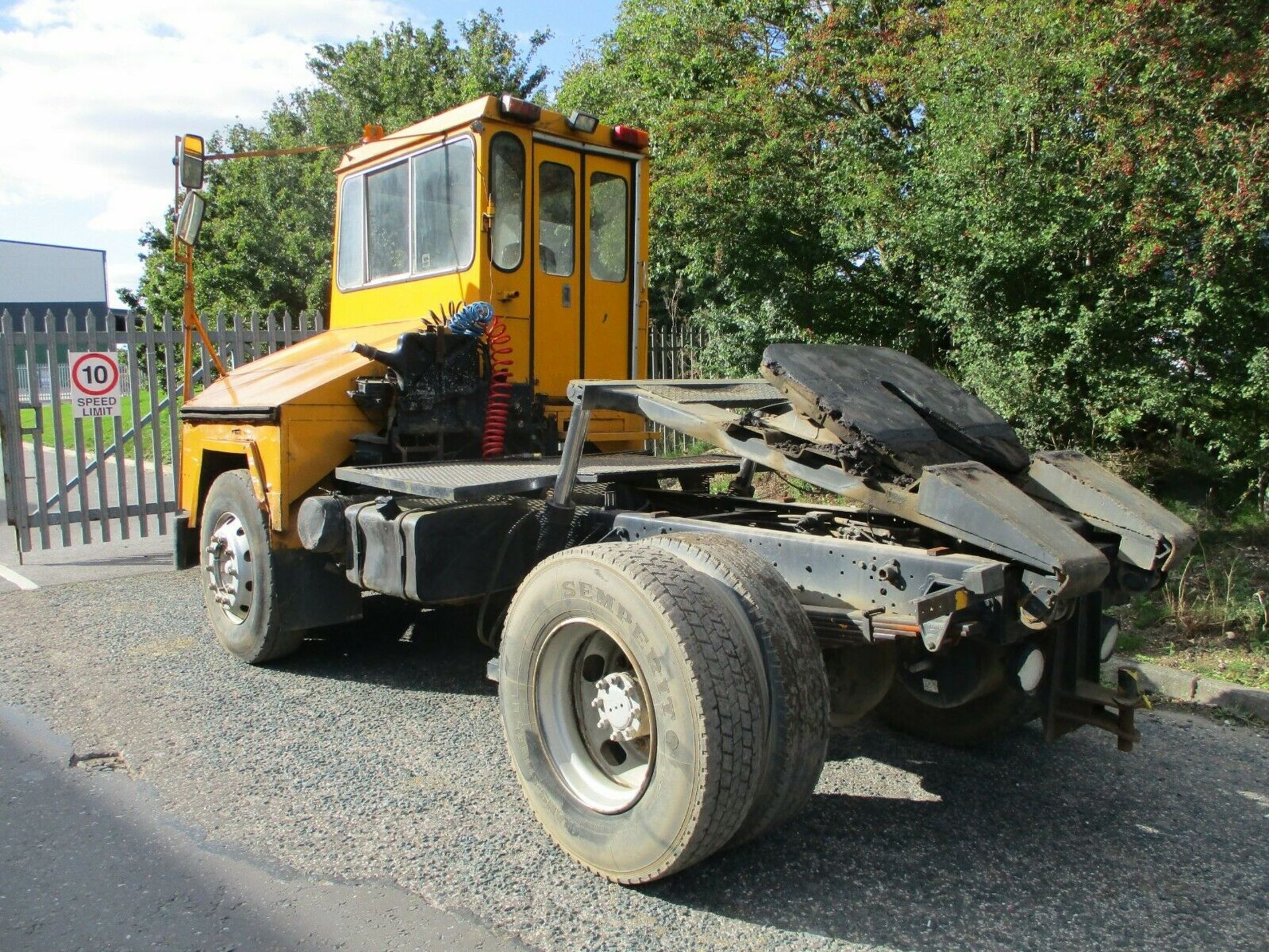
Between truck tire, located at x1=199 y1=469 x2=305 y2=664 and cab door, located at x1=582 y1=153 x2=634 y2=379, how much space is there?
6.99 ft

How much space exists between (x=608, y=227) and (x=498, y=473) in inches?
89.6

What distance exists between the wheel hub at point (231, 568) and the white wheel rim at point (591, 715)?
2.57m

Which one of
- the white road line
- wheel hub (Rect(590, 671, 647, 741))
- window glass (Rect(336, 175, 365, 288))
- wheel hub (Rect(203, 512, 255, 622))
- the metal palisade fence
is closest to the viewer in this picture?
wheel hub (Rect(590, 671, 647, 741))

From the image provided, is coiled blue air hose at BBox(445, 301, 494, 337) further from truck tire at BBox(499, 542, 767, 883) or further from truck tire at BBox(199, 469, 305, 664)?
truck tire at BBox(499, 542, 767, 883)

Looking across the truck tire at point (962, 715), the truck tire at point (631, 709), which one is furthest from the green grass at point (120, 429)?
the truck tire at point (962, 715)

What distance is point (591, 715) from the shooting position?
350 cm

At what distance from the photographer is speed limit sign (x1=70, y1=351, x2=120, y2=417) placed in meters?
8.86

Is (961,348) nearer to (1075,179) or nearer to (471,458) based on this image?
(1075,179)

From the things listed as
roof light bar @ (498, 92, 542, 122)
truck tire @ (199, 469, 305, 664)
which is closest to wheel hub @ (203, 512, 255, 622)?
truck tire @ (199, 469, 305, 664)

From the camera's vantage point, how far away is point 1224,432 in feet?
23.9

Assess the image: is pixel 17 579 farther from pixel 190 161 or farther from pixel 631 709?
pixel 631 709

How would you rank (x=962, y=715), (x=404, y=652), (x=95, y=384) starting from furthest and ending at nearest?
(x=95, y=384) → (x=404, y=652) → (x=962, y=715)

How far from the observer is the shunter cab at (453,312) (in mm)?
5238

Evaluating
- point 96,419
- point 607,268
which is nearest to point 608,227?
point 607,268
